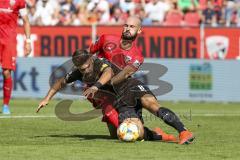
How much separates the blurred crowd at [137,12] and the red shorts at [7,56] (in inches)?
392

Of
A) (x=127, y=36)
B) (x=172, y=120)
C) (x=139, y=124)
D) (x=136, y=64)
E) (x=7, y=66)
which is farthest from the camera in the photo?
(x=7, y=66)

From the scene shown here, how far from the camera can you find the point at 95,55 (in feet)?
41.8

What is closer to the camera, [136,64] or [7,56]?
[136,64]

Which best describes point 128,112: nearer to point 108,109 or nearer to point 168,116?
point 108,109

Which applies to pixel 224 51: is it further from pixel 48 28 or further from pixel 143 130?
pixel 143 130

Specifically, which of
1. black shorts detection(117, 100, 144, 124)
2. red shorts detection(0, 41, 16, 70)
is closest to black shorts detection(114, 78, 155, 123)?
black shorts detection(117, 100, 144, 124)

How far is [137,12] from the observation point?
27328 mm

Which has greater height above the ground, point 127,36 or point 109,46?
point 127,36

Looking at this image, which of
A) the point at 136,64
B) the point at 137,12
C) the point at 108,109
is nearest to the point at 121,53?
the point at 136,64

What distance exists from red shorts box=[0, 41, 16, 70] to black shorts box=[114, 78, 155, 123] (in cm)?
475

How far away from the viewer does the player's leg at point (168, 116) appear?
38.3 ft

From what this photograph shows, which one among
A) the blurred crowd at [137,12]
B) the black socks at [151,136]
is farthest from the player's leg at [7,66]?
the blurred crowd at [137,12]

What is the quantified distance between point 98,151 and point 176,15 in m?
16.5

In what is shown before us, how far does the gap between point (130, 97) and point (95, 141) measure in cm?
87
